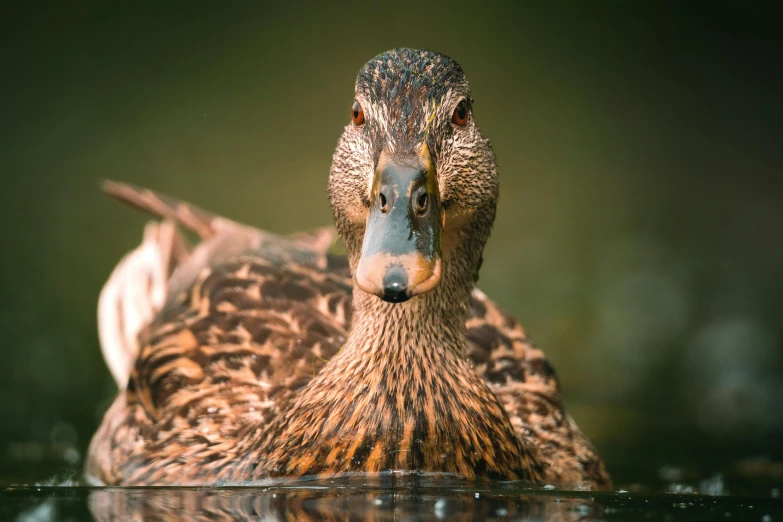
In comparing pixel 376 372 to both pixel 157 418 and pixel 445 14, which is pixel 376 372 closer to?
pixel 157 418

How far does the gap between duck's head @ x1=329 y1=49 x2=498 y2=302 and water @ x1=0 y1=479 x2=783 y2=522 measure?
0.66 m

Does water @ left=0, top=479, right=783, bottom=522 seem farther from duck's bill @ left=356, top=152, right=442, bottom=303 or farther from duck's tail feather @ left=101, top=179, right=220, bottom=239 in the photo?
duck's tail feather @ left=101, top=179, right=220, bottom=239

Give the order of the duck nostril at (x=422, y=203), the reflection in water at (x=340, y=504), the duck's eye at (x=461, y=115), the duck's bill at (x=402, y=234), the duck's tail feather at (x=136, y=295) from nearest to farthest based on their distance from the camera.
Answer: the reflection in water at (x=340, y=504), the duck's bill at (x=402, y=234), the duck nostril at (x=422, y=203), the duck's eye at (x=461, y=115), the duck's tail feather at (x=136, y=295)

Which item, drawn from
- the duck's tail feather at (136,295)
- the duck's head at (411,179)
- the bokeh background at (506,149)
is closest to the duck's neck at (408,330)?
the duck's head at (411,179)

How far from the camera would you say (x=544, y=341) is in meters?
7.74

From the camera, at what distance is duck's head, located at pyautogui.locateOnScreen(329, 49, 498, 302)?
11.4 feet

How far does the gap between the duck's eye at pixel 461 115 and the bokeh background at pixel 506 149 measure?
142 inches

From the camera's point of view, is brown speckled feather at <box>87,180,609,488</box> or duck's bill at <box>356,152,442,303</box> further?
brown speckled feather at <box>87,180,609,488</box>

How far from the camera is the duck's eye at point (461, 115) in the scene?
4.04m

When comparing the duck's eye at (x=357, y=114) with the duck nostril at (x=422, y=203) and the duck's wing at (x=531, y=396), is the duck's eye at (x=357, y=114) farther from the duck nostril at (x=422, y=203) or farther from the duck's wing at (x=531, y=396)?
the duck's wing at (x=531, y=396)

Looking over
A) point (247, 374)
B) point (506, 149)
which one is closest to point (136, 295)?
point (247, 374)

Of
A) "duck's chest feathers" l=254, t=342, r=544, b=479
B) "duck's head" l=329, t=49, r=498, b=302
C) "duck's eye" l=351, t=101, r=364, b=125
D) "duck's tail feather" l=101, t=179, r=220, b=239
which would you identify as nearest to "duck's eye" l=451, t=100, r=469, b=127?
"duck's head" l=329, t=49, r=498, b=302

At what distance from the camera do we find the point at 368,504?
133 inches

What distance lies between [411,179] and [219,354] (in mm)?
1791
